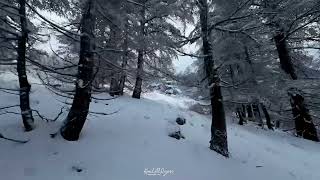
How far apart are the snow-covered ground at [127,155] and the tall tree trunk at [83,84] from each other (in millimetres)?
335

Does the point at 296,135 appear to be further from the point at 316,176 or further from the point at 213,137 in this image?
the point at 213,137

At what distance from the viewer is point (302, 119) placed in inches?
585

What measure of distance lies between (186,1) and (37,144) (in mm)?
5944

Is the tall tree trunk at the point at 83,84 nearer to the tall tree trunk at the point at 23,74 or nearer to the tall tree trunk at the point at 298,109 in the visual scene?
the tall tree trunk at the point at 23,74

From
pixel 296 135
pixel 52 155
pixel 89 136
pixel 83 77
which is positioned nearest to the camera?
pixel 52 155

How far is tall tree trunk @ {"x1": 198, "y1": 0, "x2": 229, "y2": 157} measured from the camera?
9.29m

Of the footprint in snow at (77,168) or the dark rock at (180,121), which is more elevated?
the dark rock at (180,121)

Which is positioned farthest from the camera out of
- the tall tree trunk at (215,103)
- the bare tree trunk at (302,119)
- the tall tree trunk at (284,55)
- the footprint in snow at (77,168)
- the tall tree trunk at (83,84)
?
the tall tree trunk at (284,55)

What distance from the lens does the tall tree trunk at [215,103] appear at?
929 cm

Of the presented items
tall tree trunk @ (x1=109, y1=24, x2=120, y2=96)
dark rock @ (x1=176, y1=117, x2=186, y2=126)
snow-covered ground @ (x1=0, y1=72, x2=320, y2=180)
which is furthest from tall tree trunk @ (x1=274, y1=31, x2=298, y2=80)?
tall tree trunk @ (x1=109, y1=24, x2=120, y2=96)

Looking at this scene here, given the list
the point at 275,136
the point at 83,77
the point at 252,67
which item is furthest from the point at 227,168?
the point at 252,67

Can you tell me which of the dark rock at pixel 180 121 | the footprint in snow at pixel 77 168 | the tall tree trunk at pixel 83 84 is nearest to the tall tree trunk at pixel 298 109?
the dark rock at pixel 180 121

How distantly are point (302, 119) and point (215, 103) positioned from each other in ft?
24.9

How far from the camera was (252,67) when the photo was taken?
55.5ft
